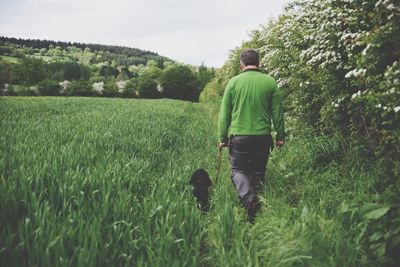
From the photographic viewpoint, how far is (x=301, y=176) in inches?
220

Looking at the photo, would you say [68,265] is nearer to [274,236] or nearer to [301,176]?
[274,236]

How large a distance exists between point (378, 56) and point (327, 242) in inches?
88.2

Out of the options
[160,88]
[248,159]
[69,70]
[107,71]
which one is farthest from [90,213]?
[107,71]

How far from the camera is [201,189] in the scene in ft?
16.2

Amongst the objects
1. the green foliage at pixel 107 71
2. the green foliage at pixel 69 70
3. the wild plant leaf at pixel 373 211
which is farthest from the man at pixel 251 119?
the green foliage at pixel 107 71

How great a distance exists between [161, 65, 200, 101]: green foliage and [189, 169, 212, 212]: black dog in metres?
71.2

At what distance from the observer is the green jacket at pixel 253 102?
15.8 feet

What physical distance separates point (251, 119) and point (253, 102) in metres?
0.23

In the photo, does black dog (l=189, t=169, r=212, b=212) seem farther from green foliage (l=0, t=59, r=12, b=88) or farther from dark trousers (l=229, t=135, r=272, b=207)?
green foliage (l=0, t=59, r=12, b=88)

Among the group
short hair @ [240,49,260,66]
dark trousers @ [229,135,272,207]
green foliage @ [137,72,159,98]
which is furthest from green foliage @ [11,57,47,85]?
dark trousers @ [229,135,272,207]

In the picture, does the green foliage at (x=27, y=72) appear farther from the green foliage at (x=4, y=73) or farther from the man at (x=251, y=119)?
the man at (x=251, y=119)

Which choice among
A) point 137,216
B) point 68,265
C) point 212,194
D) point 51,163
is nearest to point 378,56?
point 212,194

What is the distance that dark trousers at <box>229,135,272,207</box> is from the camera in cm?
478

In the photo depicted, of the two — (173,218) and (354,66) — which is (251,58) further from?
(173,218)
